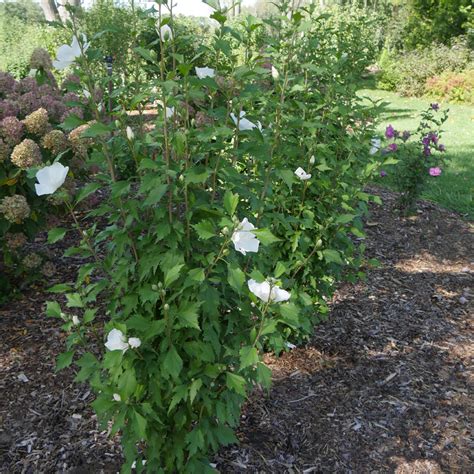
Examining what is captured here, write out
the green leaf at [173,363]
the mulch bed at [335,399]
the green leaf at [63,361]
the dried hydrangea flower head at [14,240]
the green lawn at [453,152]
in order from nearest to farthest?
the green leaf at [173,363]
the green leaf at [63,361]
the mulch bed at [335,399]
the dried hydrangea flower head at [14,240]
the green lawn at [453,152]

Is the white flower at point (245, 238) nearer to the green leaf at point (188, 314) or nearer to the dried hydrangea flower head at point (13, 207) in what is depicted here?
the green leaf at point (188, 314)

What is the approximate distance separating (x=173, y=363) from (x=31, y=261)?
6.84ft

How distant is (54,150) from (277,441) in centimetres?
217

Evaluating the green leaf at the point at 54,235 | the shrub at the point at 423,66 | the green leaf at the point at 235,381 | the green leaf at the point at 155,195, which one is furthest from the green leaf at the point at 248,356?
the shrub at the point at 423,66

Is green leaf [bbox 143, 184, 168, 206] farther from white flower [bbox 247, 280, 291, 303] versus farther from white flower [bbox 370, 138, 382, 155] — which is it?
white flower [bbox 370, 138, 382, 155]

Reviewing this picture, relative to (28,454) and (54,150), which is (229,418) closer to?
(28,454)

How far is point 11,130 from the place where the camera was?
3047mm

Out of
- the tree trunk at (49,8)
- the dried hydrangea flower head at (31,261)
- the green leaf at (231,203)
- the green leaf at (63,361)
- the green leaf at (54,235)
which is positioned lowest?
the tree trunk at (49,8)

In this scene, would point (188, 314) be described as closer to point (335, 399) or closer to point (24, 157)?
point (335, 399)

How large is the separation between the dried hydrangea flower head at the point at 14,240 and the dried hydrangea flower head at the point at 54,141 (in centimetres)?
57

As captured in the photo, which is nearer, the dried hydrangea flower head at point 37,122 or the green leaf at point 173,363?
the green leaf at point 173,363

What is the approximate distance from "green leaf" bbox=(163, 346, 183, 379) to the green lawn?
7.16ft

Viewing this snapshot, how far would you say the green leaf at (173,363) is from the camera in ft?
5.21

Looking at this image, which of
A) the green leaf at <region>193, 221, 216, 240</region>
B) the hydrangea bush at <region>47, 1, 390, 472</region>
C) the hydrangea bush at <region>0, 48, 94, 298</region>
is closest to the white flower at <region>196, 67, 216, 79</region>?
the hydrangea bush at <region>47, 1, 390, 472</region>
